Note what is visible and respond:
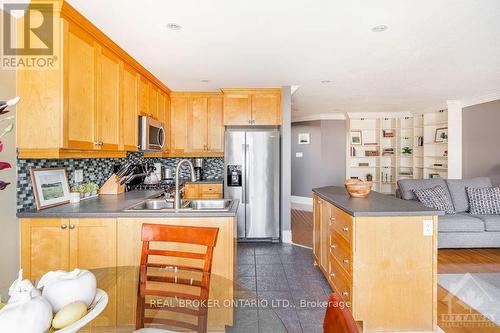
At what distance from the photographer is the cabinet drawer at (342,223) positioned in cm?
223

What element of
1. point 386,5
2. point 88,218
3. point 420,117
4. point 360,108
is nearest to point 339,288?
point 88,218

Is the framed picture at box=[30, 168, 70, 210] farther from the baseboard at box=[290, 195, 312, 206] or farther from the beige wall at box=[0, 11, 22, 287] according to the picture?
the baseboard at box=[290, 195, 312, 206]

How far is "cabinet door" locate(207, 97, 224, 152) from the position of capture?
15.8ft

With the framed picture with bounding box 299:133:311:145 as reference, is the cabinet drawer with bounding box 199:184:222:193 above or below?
below

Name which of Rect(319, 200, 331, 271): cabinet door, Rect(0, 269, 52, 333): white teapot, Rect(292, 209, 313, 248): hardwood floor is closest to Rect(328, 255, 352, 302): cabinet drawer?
Rect(319, 200, 331, 271): cabinet door

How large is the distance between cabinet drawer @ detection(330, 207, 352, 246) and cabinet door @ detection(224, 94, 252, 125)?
2.31 meters

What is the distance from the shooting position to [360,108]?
21.9 feet

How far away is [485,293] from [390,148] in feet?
17.8

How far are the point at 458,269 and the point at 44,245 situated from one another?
13.0 ft

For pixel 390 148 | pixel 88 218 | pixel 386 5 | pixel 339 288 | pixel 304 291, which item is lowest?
pixel 304 291

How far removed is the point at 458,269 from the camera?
10.8 feet

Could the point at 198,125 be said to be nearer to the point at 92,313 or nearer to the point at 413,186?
the point at 413,186

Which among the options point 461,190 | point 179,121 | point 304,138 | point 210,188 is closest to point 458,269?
point 461,190

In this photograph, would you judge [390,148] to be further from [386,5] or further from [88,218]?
[88,218]
